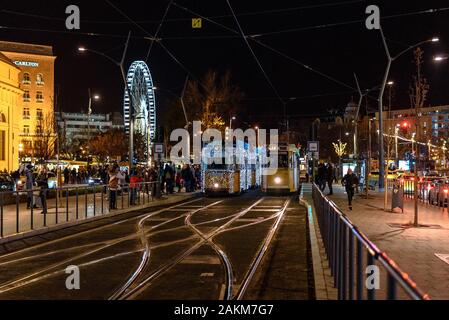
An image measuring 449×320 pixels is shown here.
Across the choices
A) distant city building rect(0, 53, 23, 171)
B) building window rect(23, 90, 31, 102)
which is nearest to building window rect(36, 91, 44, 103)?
building window rect(23, 90, 31, 102)

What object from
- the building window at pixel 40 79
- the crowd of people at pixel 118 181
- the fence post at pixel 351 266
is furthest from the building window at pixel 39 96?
the fence post at pixel 351 266

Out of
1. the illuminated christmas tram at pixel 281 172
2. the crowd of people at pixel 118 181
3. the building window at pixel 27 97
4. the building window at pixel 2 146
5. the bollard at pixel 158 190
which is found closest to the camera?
the crowd of people at pixel 118 181

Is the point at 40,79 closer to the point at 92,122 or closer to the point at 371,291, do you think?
the point at 92,122

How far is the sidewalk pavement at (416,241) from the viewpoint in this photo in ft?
32.5

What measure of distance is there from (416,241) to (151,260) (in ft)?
21.1

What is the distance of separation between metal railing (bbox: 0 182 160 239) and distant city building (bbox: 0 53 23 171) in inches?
1191

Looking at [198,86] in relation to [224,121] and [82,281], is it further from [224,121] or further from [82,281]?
[82,281]

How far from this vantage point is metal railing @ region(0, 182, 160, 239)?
1727 centimetres

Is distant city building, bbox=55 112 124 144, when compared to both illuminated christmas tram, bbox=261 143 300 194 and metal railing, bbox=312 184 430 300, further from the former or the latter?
metal railing, bbox=312 184 430 300

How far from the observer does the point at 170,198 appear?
33.7 m

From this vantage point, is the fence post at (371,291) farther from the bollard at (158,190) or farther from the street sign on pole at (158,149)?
the bollard at (158,190)

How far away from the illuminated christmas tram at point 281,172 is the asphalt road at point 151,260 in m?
17.8

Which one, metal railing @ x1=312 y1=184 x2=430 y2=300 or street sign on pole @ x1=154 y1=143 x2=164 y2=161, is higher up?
street sign on pole @ x1=154 y1=143 x2=164 y2=161

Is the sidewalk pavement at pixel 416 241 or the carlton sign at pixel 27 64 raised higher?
the carlton sign at pixel 27 64
